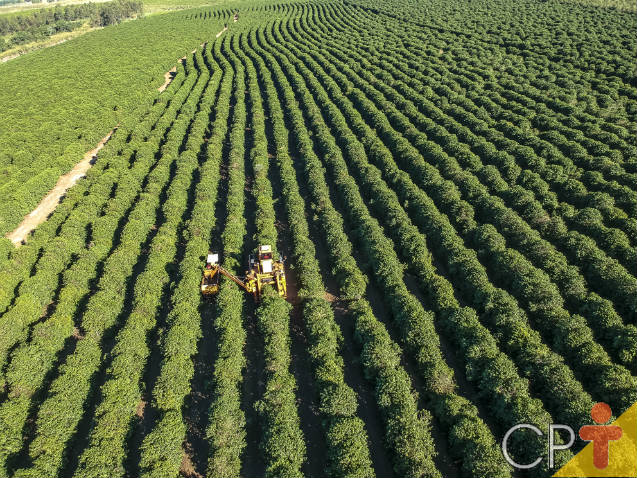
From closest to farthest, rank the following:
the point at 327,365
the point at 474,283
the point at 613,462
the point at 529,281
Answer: the point at 613,462 < the point at 327,365 < the point at 529,281 < the point at 474,283

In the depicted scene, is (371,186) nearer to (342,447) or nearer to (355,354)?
(355,354)

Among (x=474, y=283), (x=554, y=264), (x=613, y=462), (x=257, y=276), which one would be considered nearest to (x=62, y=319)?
(x=257, y=276)

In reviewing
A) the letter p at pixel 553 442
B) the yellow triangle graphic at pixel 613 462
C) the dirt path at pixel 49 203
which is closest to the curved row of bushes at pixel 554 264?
the yellow triangle graphic at pixel 613 462

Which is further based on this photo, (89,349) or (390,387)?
(89,349)

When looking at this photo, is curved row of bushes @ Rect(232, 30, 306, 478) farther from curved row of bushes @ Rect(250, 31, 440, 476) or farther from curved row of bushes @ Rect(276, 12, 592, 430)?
curved row of bushes @ Rect(276, 12, 592, 430)

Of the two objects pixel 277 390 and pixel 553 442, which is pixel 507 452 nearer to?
pixel 553 442

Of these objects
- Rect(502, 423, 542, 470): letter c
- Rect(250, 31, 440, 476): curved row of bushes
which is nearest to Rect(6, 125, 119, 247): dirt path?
Rect(250, 31, 440, 476): curved row of bushes
